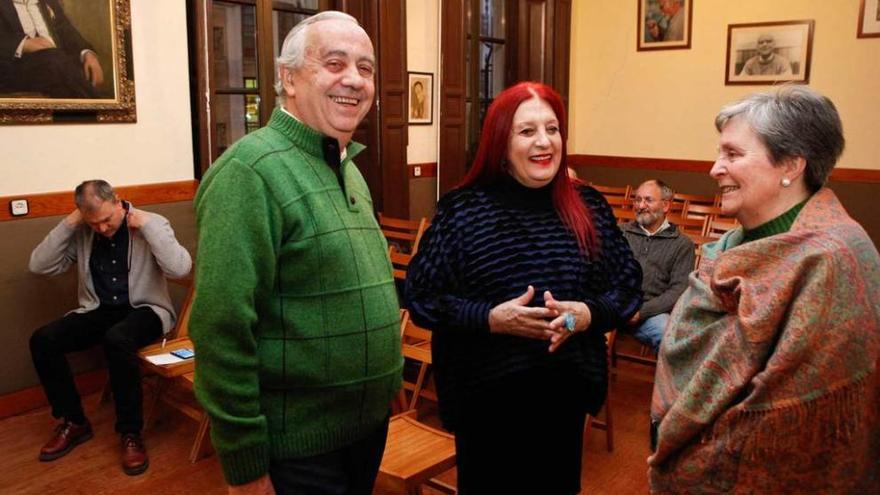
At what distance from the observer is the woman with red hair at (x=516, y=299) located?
1958mm

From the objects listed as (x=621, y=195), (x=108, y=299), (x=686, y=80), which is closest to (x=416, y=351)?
(x=108, y=299)

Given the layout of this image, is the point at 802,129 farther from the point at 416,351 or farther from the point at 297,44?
the point at 416,351

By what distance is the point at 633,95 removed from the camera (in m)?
7.98

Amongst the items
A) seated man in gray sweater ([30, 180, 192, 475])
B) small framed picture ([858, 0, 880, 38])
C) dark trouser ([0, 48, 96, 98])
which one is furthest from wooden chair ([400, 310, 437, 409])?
small framed picture ([858, 0, 880, 38])

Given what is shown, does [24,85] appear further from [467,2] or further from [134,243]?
[467,2]

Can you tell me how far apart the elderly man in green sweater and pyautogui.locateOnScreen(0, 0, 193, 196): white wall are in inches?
113

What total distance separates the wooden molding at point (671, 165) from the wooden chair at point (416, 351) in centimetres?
462

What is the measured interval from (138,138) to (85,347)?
1.31 metres

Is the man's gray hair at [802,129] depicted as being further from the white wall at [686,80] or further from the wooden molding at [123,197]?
the white wall at [686,80]

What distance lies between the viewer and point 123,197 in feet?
14.0

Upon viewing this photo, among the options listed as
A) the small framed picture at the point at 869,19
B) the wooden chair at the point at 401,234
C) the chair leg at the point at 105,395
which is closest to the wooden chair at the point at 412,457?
the chair leg at the point at 105,395

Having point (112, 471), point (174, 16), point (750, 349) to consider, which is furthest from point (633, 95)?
point (750, 349)

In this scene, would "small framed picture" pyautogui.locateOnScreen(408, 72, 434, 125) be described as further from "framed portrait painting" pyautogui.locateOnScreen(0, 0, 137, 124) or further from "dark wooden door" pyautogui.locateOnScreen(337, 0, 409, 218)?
"framed portrait painting" pyautogui.locateOnScreen(0, 0, 137, 124)

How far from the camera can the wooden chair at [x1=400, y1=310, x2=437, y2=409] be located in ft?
11.9
